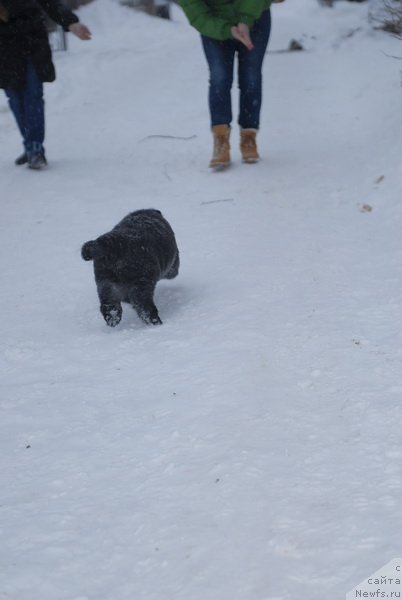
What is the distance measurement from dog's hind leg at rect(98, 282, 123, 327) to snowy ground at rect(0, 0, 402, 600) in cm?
10

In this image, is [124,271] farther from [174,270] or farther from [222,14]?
[222,14]

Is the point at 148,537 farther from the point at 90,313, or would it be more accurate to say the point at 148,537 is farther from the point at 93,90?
the point at 93,90

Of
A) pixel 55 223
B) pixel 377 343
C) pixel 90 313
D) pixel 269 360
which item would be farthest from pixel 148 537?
pixel 55 223

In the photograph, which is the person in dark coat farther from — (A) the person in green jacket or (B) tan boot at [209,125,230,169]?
(B) tan boot at [209,125,230,169]

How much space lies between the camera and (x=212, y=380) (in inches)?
137

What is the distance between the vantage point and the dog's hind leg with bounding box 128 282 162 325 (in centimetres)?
423

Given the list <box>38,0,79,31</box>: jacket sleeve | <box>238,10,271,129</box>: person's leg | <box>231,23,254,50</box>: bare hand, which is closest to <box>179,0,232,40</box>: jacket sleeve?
<box>231,23,254,50</box>: bare hand

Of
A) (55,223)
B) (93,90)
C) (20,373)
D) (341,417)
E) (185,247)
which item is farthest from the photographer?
(93,90)

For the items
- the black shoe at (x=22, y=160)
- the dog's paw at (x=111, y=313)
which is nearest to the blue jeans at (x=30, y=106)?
the black shoe at (x=22, y=160)

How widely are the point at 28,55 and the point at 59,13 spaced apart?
1.55 ft

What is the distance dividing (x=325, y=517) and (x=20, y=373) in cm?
184

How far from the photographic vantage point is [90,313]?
466cm

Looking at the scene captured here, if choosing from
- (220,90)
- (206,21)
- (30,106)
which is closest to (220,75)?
(220,90)

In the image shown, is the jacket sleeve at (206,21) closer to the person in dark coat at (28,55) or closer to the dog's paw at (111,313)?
the person in dark coat at (28,55)
